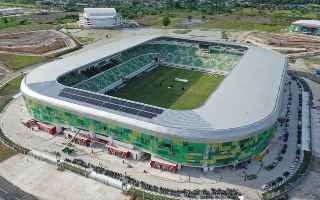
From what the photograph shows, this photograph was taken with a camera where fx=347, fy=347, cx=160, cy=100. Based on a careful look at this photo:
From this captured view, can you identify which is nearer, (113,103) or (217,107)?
(217,107)

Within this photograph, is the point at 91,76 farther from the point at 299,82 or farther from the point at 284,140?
the point at 299,82

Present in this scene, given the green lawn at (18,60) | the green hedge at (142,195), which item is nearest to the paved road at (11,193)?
the green hedge at (142,195)

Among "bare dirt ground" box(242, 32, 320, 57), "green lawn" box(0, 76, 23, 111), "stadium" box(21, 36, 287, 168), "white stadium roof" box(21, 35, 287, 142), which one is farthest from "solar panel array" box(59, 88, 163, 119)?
"bare dirt ground" box(242, 32, 320, 57)

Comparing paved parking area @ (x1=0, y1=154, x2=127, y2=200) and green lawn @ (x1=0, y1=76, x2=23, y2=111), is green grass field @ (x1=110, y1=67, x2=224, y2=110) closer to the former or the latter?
green lawn @ (x1=0, y1=76, x2=23, y2=111)

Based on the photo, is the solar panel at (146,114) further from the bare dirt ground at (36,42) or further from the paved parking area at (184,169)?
the bare dirt ground at (36,42)

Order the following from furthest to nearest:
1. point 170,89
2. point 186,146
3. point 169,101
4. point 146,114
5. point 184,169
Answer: point 170,89 → point 169,101 → point 146,114 → point 184,169 → point 186,146

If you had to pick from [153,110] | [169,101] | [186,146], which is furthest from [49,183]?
[169,101]

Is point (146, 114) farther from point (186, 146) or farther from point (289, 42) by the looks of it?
point (289, 42)
